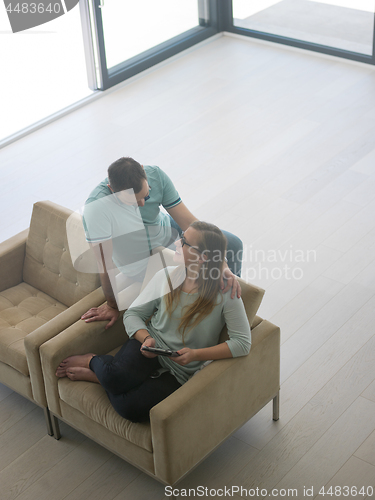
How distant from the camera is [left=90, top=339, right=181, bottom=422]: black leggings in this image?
2.55m

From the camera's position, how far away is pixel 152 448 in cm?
253

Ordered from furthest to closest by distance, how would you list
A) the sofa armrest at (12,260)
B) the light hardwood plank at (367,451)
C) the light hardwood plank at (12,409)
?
the sofa armrest at (12,260) → the light hardwood plank at (12,409) → the light hardwood plank at (367,451)

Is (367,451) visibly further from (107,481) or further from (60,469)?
(60,469)

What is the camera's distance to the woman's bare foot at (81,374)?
9.05 ft

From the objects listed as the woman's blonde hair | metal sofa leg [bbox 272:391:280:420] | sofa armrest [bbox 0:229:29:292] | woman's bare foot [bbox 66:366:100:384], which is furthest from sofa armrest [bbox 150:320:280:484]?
sofa armrest [bbox 0:229:29:292]

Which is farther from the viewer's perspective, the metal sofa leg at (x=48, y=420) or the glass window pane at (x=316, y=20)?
the glass window pane at (x=316, y=20)

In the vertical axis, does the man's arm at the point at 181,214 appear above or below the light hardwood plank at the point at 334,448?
above

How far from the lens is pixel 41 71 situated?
21.2 ft

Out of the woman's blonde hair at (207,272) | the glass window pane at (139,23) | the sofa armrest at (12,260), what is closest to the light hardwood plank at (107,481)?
the woman's blonde hair at (207,272)

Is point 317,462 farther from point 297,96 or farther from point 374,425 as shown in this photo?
point 297,96

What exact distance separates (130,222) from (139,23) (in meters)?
Answer: 4.19

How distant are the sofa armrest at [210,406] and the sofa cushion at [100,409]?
0.09 m

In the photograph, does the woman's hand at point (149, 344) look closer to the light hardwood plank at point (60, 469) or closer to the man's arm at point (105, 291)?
the man's arm at point (105, 291)

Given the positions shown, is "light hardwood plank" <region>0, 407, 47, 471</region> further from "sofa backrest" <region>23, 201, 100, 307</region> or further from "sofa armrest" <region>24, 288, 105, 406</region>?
"sofa backrest" <region>23, 201, 100, 307</region>
